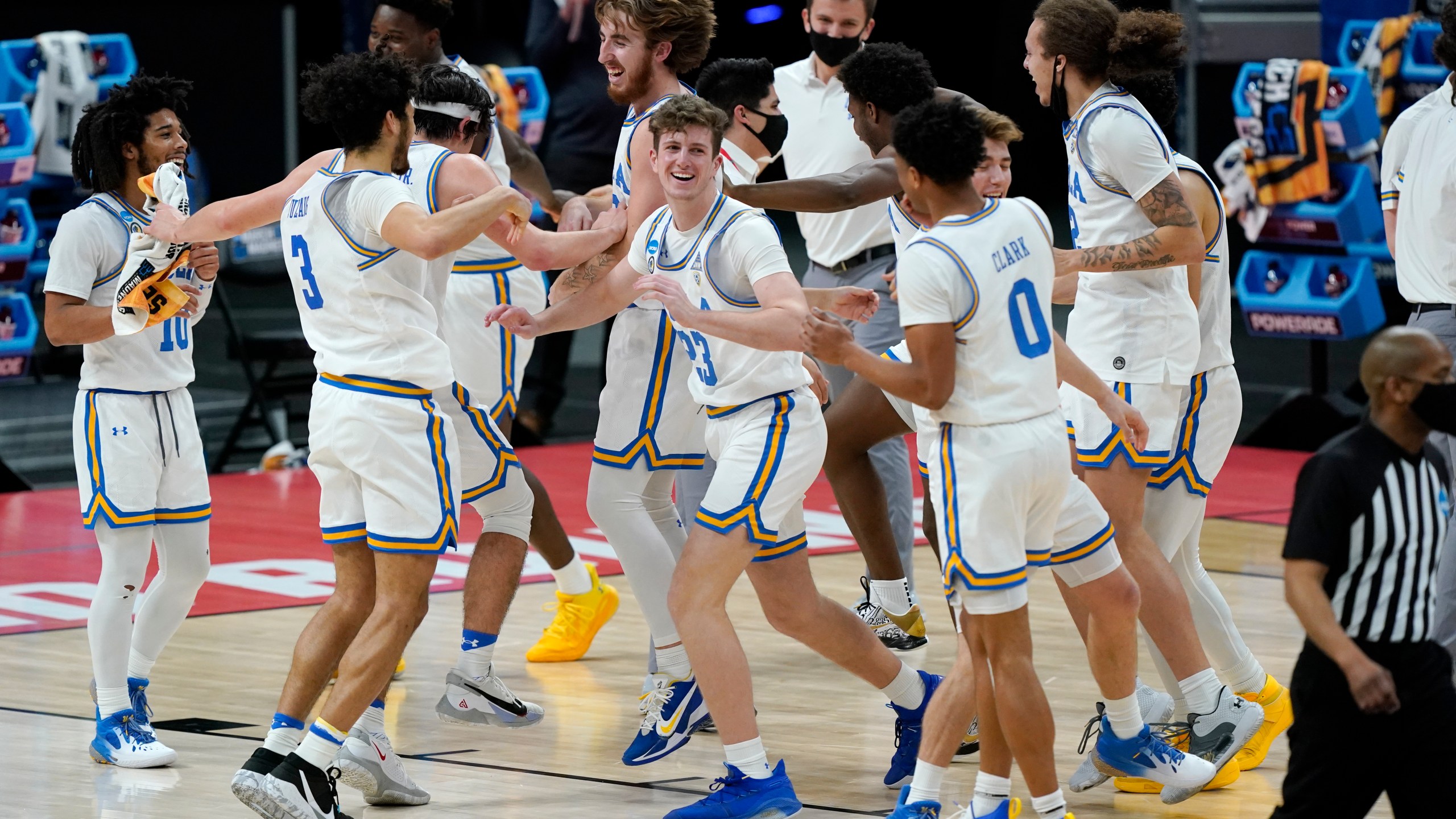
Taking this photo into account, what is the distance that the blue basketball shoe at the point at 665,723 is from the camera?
5.46m

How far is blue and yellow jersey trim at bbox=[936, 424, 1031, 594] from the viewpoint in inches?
170

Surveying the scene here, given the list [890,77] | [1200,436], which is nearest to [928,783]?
[1200,436]

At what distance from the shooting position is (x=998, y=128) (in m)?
4.79

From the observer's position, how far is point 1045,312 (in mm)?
4414

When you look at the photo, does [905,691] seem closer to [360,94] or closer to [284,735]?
[284,735]

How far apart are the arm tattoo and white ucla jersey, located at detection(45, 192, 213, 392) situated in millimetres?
2487

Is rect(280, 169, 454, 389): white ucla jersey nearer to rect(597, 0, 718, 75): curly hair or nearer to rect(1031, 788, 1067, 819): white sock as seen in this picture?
rect(597, 0, 718, 75): curly hair

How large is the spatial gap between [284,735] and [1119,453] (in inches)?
88.5

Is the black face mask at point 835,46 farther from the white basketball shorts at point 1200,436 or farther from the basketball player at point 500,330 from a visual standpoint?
the white basketball shorts at point 1200,436

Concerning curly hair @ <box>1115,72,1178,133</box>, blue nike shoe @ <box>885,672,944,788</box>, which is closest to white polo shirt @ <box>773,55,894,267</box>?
curly hair @ <box>1115,72,1178,133</box>

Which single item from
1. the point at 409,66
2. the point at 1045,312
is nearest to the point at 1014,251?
the point at 1045,312

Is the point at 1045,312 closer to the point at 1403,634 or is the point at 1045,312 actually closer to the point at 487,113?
the point at 1403,634

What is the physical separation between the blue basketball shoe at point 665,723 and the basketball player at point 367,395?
90 centimetres

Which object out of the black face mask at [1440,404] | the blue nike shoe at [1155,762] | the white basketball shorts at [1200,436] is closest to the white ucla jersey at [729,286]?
the white basketball shorts at [1200,436]
